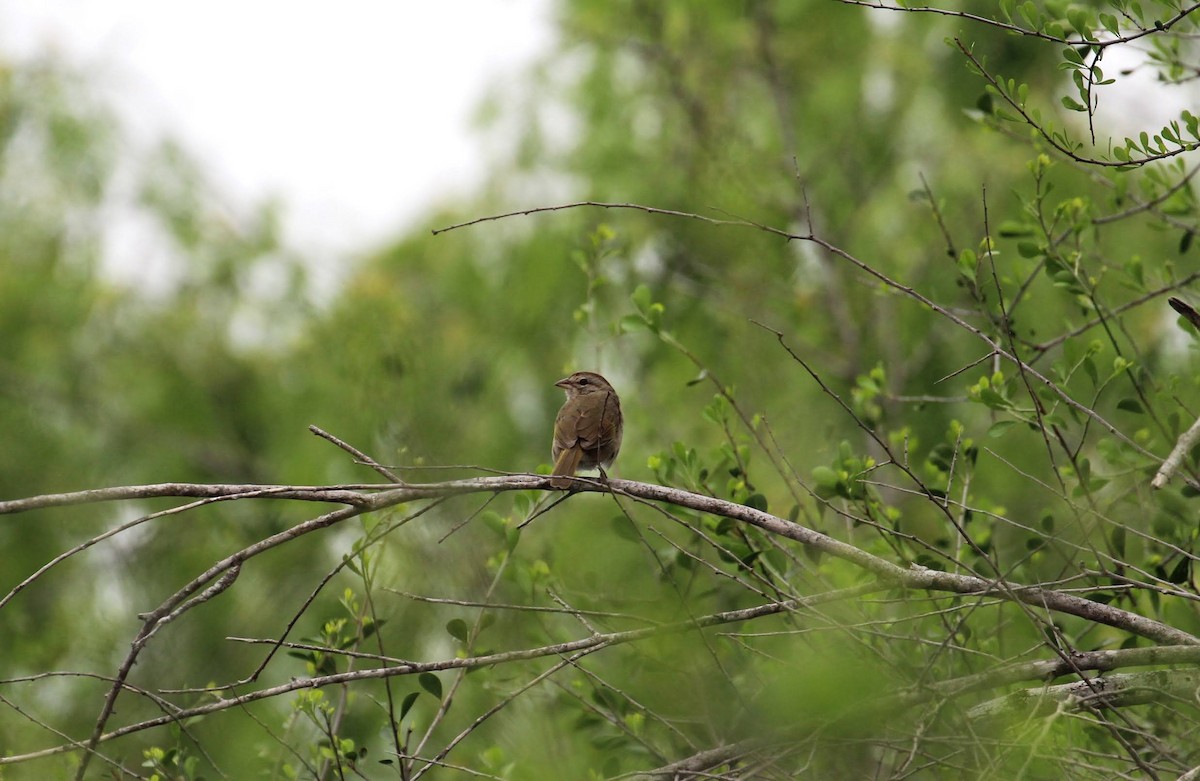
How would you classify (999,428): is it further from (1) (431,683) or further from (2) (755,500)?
(1) (431,683)

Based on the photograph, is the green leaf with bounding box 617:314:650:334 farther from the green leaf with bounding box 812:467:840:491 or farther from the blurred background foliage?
the green leaf with bounding box 812:467:840:491

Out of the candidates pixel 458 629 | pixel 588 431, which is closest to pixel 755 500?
pixel 458 629

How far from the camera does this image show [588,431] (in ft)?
19.4

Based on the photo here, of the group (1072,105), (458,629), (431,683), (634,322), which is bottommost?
(431,683)

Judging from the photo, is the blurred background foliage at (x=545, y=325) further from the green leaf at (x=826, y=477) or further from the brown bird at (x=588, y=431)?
the green leaf at (x=826, y=477)

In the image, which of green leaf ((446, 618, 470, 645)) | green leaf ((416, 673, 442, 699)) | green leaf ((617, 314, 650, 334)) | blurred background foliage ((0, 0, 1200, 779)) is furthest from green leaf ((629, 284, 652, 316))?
green leaf ((416, 673, 442, 699))

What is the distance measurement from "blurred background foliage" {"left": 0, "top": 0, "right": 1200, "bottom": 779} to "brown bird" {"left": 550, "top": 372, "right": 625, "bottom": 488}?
0.64ft

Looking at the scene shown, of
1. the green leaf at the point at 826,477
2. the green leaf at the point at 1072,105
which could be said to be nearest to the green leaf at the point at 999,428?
the green leaf at the point at 826,477

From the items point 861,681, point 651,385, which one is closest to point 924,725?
point 861,681

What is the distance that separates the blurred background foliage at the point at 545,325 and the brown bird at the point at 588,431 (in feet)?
0.64

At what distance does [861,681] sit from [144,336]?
473 inches

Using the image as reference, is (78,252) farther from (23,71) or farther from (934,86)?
(934,86)

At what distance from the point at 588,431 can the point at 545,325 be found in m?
5.23

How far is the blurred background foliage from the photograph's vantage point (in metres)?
7.12
